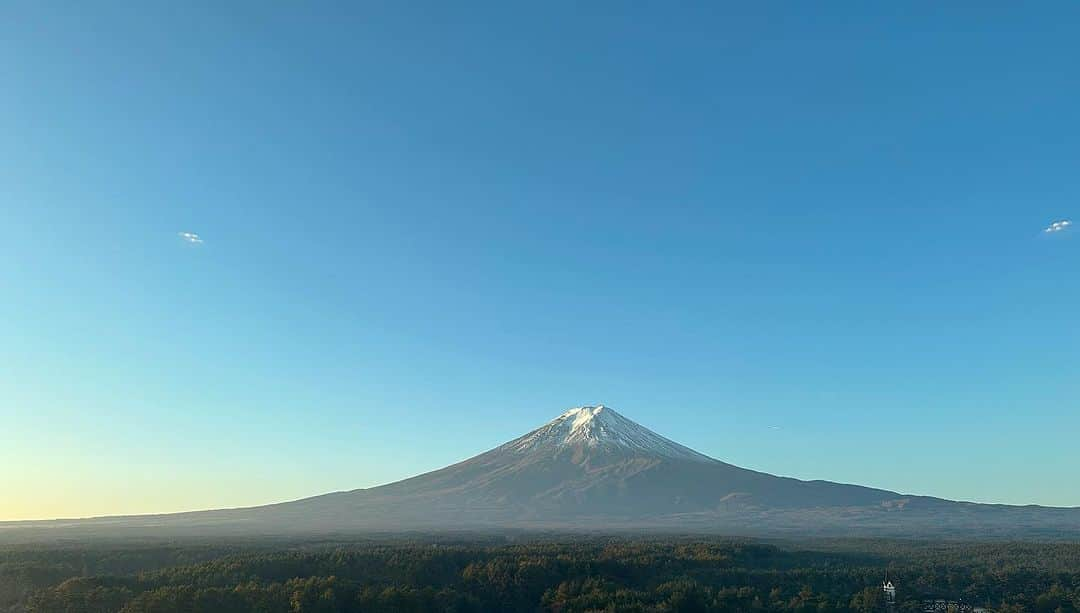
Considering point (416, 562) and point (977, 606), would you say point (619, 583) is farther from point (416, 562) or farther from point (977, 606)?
point (977, 606)

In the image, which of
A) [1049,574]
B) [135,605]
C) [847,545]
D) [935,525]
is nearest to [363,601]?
[135,605]

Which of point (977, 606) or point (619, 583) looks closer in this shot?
point (977, 606)

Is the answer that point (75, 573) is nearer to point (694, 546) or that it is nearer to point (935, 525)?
point (694, 546)

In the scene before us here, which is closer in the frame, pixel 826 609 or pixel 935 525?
pixel 826 609

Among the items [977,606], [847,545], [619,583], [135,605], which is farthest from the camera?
[847,545]

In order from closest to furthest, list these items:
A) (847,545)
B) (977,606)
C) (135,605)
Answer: (135,605), (977,606), (847,545)

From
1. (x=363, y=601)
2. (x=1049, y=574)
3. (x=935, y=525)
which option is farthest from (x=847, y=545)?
(x=935, y=525)

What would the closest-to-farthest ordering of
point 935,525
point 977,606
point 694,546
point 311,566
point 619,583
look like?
point 977,606
point 619,583
point 311,566
point 694,546
point 935,525
